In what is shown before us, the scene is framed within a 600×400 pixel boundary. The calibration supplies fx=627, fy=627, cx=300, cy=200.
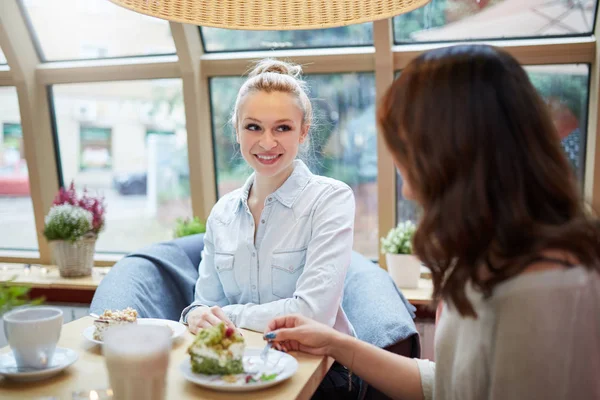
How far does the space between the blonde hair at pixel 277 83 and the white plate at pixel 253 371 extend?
3.48 ft

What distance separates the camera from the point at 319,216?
6.93 feet

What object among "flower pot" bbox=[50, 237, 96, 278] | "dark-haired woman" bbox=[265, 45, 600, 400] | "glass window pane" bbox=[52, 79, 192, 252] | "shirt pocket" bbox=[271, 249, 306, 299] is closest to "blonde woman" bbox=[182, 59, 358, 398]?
"shirt pocket" bbox=[271, 249, 306, 299]

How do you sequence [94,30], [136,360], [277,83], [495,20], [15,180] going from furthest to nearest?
[15,180] < [94,30] < [495,20] < [277,83] < [136,360]

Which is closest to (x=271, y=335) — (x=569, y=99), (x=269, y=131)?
(x=269, y=131)

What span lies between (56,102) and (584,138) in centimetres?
331

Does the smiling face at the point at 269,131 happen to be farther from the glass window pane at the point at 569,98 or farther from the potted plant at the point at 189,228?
the glass window pane at the point at 569,98

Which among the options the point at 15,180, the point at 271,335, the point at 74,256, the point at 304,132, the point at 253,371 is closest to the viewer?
the point at 253,371

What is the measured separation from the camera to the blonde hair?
2.23 m

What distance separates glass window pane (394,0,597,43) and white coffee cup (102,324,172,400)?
9.19 ft

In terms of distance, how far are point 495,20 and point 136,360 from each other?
2.92 metres

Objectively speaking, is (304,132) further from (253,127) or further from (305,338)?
(305,338)

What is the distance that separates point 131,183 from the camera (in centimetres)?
430

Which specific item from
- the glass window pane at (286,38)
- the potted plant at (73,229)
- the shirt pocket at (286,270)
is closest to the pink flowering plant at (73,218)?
the potted plant at (73,229)

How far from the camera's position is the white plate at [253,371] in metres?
1.26
